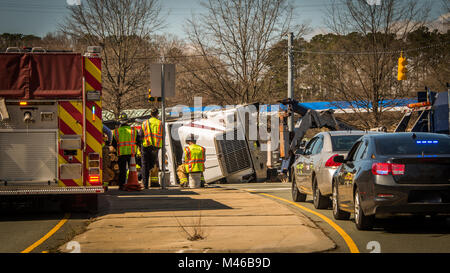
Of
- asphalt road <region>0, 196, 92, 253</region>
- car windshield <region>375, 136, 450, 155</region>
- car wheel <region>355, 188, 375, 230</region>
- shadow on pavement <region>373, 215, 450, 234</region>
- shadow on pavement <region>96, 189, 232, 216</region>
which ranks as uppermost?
car windshield <region>375, 136, 450, 155</region>

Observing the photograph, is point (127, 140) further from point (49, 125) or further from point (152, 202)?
point (49, 125)

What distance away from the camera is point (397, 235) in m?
10.0

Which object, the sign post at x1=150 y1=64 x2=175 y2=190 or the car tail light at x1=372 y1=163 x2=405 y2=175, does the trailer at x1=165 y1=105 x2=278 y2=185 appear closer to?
the sign post at x1=150 y1=64 x2=175 y2=190

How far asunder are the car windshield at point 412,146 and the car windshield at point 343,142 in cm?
274

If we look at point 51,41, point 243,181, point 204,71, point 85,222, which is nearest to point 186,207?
point 85,222

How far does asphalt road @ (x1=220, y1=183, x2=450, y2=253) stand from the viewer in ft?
28.6

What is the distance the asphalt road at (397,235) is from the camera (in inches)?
343

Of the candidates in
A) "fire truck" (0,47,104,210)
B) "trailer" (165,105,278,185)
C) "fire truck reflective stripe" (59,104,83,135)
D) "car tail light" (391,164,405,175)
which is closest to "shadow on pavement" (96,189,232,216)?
"fire truck" (0,47,104,210)

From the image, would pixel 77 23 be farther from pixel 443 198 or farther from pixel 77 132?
pixel 443 198

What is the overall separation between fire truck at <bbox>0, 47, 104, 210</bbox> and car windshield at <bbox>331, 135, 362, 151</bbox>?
15.7 feet

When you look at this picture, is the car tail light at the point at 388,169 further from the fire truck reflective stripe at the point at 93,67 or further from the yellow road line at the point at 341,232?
the fire truck reflective stripe at the point at 93,67

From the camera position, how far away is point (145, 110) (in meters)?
44.6

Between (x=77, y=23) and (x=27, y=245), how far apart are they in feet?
107
